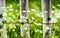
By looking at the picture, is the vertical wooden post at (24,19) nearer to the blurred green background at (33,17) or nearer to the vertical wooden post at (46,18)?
the blurred green background at (33,17)

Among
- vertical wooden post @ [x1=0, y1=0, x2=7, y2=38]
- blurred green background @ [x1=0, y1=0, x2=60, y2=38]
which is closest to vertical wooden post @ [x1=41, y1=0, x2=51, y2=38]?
blurred green background @ [x1=0, y1=0, x2=60, y2=38]

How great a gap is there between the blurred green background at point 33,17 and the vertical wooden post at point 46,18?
0.06 metres

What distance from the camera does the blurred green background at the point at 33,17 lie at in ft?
13.0

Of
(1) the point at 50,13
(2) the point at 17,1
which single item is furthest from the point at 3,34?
(1) the point at 50,13

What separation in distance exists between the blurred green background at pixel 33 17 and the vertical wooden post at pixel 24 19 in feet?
0.17

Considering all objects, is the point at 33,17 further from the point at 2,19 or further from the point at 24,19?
the point at 2,19

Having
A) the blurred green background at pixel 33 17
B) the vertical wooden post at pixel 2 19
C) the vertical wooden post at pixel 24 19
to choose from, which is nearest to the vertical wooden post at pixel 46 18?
the blurred green background at pixel 33 17

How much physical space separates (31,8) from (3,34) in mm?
614

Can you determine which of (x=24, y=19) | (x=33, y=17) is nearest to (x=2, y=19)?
(x=24, y=19)

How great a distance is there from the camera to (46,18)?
12.9 ft

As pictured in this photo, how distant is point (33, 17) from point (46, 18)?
0.67 feet

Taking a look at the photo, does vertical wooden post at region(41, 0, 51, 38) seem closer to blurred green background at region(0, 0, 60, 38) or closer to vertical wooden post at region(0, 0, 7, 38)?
blurred green background at region(0, 0, 60, 38)

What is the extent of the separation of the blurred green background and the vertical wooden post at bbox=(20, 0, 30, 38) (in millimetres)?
53

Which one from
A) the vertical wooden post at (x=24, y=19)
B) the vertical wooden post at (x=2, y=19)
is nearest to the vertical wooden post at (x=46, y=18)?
the vertical wooden post at (x=24, y=19)
